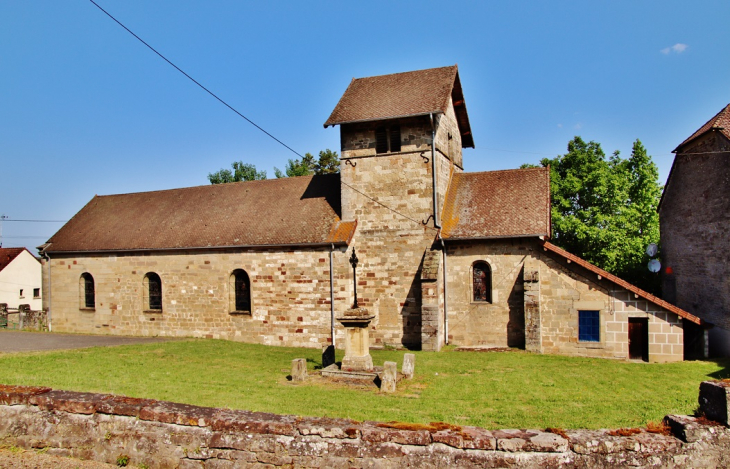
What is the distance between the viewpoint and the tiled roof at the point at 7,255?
41.3 metres

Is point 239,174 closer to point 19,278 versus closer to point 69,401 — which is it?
point 19,278

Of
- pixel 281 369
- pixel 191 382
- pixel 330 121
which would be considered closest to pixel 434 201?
pixel 330 121

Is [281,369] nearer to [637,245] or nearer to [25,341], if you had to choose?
[25,341]

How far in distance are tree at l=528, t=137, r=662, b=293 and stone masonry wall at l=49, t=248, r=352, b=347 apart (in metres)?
17.3

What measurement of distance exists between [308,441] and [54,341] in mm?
20157

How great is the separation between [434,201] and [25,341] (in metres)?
18.0

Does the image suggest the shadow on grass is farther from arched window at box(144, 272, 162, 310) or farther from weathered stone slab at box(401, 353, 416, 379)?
arched window at box(144, 272, 162, 310)

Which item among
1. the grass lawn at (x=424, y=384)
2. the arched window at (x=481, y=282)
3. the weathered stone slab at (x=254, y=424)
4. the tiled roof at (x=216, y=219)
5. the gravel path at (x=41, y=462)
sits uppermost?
the tiled roof at (x=216, y=219)

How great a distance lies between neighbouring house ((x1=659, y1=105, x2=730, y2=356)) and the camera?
17.5m

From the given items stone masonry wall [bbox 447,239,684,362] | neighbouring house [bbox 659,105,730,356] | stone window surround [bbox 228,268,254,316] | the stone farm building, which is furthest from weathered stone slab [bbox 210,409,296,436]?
neighbouring house [bbox 659,105,730,356]

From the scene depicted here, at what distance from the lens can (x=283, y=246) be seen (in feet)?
67.5

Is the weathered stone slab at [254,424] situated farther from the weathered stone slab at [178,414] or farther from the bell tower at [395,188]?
the bell tower at [395,188]

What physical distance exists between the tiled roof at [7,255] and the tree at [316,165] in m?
23.9

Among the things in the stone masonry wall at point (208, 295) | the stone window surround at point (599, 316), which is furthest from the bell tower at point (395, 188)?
the stone window surround at point (599, 316)
